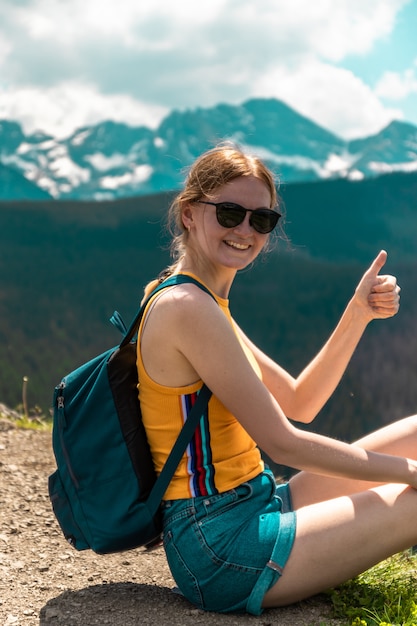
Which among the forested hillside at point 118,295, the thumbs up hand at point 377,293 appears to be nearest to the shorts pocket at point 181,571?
the thumbs up hand at point 377,293

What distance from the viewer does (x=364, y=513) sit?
7.64ft

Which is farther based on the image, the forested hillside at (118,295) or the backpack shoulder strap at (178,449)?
the forested hillside at (118,295)

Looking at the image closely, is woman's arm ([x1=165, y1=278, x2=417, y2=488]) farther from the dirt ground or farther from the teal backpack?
the dirt ground

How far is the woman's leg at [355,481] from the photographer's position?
2.68 metres

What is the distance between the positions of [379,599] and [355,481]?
0.41 meters

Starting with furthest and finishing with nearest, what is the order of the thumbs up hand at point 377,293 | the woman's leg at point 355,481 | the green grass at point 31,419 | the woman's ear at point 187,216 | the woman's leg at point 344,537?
1. the green grass at point 31,419
2. the thumbs up hand at point 377,293
3. the woman's leg at point 355,481
4. the woman's ear at point 187,216
5. the woman's leg at point 344,537

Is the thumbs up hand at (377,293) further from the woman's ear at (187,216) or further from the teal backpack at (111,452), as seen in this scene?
the teal backpack at (111,452)

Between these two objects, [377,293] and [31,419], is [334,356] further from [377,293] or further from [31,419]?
[31,419]

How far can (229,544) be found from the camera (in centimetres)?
228

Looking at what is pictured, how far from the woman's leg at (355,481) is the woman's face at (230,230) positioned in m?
0.82

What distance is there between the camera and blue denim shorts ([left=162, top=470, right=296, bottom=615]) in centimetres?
228

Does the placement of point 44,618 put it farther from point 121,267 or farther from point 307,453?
point 121,267

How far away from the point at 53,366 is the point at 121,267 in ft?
54.7

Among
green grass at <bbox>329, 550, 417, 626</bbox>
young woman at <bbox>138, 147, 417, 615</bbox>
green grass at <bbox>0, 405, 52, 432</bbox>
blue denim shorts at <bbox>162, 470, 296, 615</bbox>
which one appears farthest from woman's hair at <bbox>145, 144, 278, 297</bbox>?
green grass at <bbox>0, 405, 52, 432</bbox>
